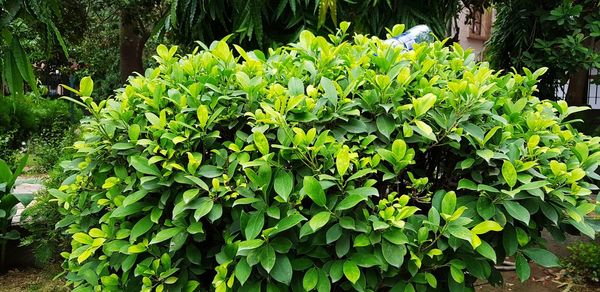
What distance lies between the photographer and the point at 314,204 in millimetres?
1474

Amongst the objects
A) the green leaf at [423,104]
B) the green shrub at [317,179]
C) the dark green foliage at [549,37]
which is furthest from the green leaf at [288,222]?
the dark green foliage at [549,37]

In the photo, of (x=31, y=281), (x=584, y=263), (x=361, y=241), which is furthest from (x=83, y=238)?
(x=584, y=263)

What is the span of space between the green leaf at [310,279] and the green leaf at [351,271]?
0.10 metres

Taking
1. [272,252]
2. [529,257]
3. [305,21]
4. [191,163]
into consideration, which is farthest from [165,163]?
[305,21]

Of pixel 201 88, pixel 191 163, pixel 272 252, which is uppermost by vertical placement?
pixel 201 88

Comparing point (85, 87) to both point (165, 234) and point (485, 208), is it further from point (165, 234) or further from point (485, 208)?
point (485, 208)

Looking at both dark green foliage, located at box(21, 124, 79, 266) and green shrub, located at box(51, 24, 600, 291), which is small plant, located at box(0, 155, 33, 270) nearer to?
dark green foliage, located at box(21, 124, 79, 266)

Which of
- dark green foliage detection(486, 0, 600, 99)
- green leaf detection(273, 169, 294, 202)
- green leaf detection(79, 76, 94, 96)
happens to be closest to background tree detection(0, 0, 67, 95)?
green leaf detection(79, 76, 94, 96)

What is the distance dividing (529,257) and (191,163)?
1.13 meters

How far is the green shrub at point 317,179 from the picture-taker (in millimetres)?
1447

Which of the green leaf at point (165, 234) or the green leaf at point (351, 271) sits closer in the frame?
the green leaf at point (351, 271)

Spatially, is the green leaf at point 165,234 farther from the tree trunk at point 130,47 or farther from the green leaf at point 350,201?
the tree trunk at point 130,47

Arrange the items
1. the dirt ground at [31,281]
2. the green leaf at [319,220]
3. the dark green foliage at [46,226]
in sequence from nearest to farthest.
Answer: the green leaf at [319,220]
the dark green foliage at [46,226]
the dirt ground at [31,281]

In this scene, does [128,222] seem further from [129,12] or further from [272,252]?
[129,12]
